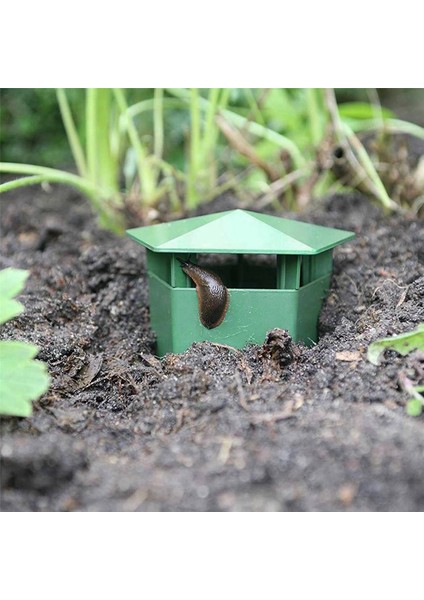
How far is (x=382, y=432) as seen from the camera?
3.94ft

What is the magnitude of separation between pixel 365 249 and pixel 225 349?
0.73m

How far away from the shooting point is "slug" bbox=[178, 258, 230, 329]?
169 centimetres

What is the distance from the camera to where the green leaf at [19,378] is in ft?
4.02

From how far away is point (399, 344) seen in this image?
151 centimetres

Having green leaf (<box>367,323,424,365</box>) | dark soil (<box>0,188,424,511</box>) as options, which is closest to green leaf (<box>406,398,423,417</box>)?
dark soil (<box>0,188,424,511</box>)

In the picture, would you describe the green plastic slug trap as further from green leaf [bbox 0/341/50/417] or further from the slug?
green leaf [bbox 0/341/50/417]

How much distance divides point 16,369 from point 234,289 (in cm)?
65

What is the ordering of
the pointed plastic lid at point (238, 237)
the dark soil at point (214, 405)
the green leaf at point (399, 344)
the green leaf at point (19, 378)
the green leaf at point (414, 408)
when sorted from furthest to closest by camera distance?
the pointed plastic lid at point (238, 237) → the green leaf at point (399, 344) → the green leaf at point (414, 408) → the green leaf at point (19, 378) → the dark soil at point (214, 405)

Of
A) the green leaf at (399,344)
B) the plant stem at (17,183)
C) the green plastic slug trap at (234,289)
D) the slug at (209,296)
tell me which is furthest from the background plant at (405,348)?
the plant stem at (17,183)

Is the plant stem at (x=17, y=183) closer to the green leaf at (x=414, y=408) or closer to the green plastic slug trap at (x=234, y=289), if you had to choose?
the green plastic slug trap at (x=234, y=289)

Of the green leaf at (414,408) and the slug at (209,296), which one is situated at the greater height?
the slug at (209,296)

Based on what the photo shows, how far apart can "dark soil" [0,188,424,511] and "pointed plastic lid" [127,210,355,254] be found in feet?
0.73

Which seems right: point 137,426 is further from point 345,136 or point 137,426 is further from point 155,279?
point 345,136
